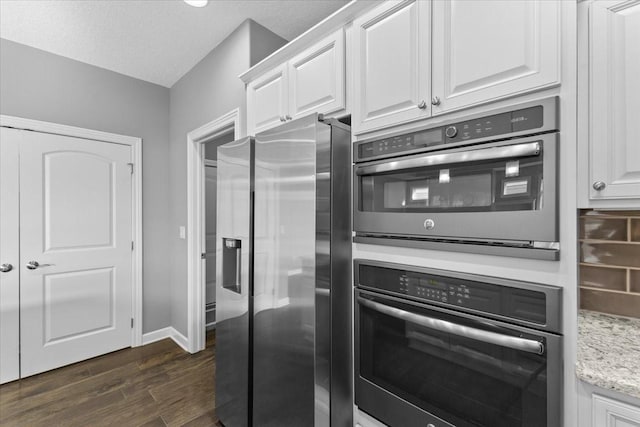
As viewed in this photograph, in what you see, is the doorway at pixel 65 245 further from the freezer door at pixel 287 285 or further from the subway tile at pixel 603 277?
the subway tile at pixel 603 277

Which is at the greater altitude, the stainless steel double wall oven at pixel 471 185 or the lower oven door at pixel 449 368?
the stainless steel double wall oven at pixel 471 185

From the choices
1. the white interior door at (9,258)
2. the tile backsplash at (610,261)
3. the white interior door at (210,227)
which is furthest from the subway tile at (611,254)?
the white interior door at (9,258)

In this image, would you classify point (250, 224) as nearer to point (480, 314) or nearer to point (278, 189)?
point (278, 189)

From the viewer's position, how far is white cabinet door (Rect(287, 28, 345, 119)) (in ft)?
4.64

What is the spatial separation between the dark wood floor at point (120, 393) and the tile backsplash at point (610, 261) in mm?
2184

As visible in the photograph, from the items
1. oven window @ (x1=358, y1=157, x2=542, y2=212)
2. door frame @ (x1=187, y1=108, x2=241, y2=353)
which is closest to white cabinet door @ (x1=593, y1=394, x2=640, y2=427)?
oven window @ (x1=358, y1=157, x2=542, y2=212)

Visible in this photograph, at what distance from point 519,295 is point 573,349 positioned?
179 mm

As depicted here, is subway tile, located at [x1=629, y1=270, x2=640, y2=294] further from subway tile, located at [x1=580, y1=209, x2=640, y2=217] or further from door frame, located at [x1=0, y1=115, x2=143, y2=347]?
door frame, located at [x1=0, y1=115, x2=143, y2=347]

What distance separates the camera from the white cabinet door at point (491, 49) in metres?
0.85

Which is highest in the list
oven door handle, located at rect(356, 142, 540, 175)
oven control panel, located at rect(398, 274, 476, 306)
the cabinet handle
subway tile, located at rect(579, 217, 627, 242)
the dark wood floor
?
oven door handle, located at rect(356, 142, 540, 175)

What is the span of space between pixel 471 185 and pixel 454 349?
0.56 m

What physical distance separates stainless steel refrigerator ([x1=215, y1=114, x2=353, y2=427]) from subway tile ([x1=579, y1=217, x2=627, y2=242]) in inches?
39.1

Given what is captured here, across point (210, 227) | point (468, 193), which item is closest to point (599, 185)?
point (468, 193)

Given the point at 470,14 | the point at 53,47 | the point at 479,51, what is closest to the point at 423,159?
the point at 479,51
